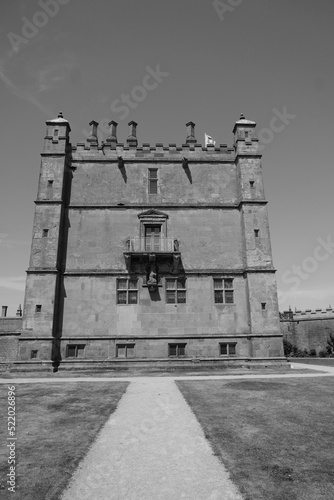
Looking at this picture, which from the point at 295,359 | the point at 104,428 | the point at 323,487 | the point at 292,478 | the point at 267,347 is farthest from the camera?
the point at 295,359

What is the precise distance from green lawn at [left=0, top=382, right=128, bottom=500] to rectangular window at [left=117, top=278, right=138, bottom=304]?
7770 millimetres

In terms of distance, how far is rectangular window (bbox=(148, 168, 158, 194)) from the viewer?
22.5 m

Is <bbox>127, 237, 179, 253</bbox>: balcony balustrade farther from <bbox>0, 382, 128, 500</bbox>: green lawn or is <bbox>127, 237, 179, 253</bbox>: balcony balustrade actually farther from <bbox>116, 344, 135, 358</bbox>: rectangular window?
<bbox>0, 382, 128, 500</bbox>: green lawn

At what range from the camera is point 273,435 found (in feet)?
21.7

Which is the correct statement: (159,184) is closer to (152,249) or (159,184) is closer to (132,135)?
(132,135)

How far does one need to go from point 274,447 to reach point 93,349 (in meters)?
15.2

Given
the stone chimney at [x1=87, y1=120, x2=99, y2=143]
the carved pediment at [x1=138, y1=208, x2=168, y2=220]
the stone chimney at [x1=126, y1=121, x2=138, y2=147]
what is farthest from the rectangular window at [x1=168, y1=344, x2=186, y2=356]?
the stone chimney at [x1=87, y1=120, x2=99, y2=143]

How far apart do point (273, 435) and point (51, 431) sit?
4.85m

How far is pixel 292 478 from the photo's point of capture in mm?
4656

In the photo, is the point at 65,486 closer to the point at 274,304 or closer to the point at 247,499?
the point at 247,499

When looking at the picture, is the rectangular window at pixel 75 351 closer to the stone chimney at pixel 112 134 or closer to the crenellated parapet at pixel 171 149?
the crenellated parapet at pixel 171 149

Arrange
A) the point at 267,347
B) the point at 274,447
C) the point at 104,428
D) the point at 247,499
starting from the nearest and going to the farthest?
the point at 247,499, the point at 274,447, the point at 104,428, the point at 267,347

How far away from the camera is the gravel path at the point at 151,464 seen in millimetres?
4336

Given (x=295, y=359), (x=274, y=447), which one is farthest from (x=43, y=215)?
(x=295, y=359)
